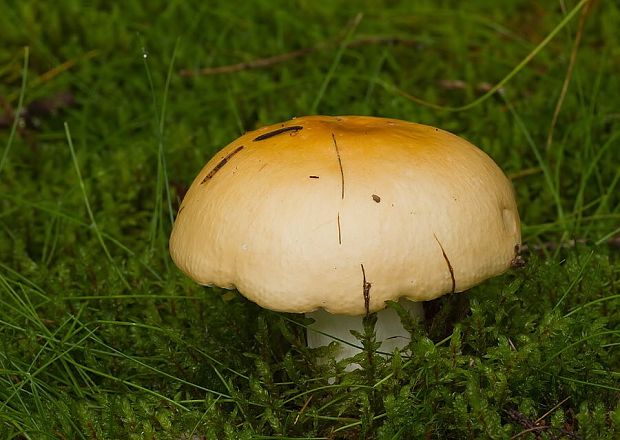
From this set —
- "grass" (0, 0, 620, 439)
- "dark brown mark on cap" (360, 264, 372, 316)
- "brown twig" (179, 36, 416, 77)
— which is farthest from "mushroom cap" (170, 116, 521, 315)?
"brown twig" (179, 36, 416, 77)

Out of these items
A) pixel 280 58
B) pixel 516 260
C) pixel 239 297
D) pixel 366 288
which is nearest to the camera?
pixel 366 288

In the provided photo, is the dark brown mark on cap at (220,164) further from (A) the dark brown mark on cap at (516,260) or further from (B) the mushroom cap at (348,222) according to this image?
(A) the dark brown mark on cap at (516,260)

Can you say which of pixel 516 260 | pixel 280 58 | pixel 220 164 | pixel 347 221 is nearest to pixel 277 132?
pixel 220 164

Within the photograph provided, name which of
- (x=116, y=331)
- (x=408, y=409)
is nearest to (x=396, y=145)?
(x=408, y=409)

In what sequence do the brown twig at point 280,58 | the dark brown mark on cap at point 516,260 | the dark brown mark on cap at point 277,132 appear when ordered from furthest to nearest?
1. the brown twig at point 280,58
2. the dark brown mark on cap at point 277,132
3. the dark brown mark on cap at point 516,260

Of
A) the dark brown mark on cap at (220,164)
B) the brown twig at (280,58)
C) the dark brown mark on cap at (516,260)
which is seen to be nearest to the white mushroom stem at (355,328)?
the dark brown mark on cap at (516,260)

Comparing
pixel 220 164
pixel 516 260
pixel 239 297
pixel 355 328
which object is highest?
pixel 220 164

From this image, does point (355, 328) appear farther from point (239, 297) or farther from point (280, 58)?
point (280, 58)
